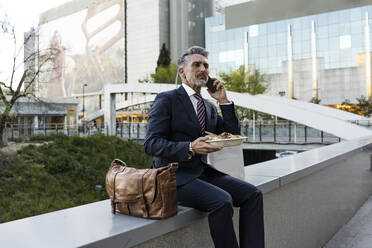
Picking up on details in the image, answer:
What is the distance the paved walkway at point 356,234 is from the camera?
13.7ft

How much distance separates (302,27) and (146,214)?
5715 centimetres

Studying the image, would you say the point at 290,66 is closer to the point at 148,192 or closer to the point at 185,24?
the point at 185,24

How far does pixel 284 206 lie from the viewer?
339 centimetres

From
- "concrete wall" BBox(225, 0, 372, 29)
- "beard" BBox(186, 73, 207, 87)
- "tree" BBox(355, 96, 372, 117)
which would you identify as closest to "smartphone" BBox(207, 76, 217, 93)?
"beard" BBox(186, 73, 207, 87)

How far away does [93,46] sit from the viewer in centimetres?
9469

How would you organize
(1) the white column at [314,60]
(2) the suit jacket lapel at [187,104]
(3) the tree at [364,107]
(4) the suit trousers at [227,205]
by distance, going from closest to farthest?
1. (4) the suit trousers at [227,205]
2. (2) the suit jacket lapel at [187,104]
3. (3) the tree at [364,107]
4. (1) the white column at [314,60]

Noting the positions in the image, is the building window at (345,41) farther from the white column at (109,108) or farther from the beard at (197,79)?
the beard at (197,79)

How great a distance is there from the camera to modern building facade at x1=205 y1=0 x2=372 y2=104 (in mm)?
50500

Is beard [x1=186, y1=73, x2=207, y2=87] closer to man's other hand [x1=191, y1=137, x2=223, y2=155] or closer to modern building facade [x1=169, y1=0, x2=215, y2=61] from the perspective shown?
man's other hand [x1=191, y1=137, x2=223, y2=155]

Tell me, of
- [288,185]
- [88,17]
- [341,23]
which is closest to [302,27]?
[341,23]

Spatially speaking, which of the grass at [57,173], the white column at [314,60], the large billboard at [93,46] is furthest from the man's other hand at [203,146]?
the large billboard at [93,46]

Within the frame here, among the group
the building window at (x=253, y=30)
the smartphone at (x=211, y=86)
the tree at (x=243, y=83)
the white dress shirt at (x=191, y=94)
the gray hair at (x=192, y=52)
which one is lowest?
the white dress shirt at (x=191, y=94)

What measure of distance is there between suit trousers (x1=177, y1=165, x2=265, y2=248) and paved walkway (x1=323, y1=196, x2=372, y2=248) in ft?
7.69

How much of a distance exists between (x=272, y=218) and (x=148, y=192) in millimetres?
1568
